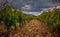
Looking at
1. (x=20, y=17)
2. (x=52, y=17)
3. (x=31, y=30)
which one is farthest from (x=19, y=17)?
(x=52, y=17)

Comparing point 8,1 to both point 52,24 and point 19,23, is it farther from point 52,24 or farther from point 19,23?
point 52,24

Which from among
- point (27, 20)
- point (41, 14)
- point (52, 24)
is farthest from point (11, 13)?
point (52, 24)

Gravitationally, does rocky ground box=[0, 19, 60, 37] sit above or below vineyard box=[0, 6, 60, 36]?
below

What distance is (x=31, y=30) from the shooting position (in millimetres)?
2215

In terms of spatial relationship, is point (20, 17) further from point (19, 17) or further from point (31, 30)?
point (31, 30)

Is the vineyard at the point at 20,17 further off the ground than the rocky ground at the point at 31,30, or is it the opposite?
the vineyard at the point at 20,17

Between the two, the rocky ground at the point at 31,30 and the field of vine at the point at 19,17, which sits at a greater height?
the field of vine at the point at 19,17

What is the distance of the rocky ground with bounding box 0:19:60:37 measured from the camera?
2199 mm

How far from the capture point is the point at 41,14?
7.37ft

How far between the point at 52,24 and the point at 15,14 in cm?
44

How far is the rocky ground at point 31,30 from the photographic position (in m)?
2.20

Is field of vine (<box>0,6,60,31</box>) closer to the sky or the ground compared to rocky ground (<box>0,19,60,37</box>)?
closer to the sky

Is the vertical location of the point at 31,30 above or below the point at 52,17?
below

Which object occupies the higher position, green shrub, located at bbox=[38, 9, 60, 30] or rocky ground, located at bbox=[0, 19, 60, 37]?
→ green shrub, located at bbox=[38, 9, 60, 30]
